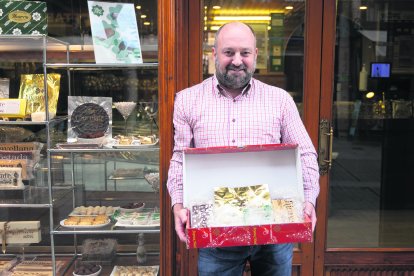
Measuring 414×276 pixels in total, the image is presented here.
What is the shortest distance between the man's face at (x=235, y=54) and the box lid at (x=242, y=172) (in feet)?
1.10

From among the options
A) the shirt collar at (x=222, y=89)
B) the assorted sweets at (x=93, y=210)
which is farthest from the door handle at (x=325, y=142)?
the assorted sweets at (x=93, y=210)

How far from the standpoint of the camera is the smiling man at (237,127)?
6.31 feet

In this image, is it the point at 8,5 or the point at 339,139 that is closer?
the point at 8,5

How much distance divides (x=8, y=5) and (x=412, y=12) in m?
2.99

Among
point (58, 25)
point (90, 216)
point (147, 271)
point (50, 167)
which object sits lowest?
point (147, 271)

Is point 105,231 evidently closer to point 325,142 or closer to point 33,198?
point 33,198

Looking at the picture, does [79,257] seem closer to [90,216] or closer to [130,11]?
[90,216]

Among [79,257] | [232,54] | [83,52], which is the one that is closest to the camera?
[232,54]

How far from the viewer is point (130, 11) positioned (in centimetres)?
274

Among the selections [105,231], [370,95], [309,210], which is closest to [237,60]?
[309,210]

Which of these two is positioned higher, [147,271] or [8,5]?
[8,5]

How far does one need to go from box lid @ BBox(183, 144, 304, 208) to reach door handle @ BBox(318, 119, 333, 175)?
98cm

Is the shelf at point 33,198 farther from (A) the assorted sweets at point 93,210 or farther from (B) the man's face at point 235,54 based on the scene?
(B) the man's face at point 235,54

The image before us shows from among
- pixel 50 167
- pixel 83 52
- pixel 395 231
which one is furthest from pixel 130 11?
pixel 395 231
